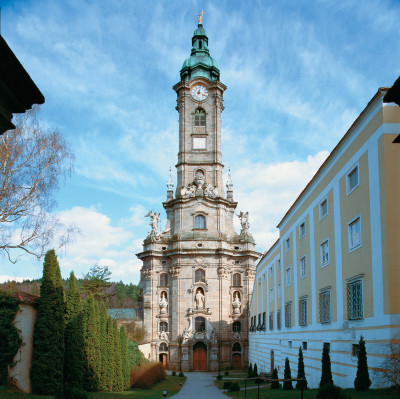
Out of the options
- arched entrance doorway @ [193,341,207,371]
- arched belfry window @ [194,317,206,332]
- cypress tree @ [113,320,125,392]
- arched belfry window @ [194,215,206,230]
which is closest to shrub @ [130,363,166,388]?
cypress tree @ [113,320,125,392]

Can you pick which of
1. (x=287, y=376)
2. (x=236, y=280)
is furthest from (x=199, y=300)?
(x=287, y=376)

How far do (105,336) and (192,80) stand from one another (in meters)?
45.8

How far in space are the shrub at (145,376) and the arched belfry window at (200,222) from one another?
22879 millimetres

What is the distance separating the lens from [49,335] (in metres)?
20.4

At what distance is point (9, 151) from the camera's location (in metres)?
22.5

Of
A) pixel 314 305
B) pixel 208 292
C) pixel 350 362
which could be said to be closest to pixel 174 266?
pixel 208 292

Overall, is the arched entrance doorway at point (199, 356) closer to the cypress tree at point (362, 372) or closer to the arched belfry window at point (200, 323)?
the arched belfry window at point (200, 323)

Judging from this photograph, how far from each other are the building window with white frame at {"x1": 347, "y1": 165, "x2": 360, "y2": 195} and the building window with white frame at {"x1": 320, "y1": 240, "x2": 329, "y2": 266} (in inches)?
139

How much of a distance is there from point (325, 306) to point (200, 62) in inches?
2079

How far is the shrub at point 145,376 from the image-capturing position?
3625 centimetres

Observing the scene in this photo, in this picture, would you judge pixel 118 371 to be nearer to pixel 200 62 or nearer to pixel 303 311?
pixel 303 311

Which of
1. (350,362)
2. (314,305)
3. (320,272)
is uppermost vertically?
(320,272)

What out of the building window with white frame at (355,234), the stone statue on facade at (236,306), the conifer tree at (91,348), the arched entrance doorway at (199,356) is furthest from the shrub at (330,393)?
the stone statue on facade at (236,306)

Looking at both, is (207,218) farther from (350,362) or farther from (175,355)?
(350,362)
